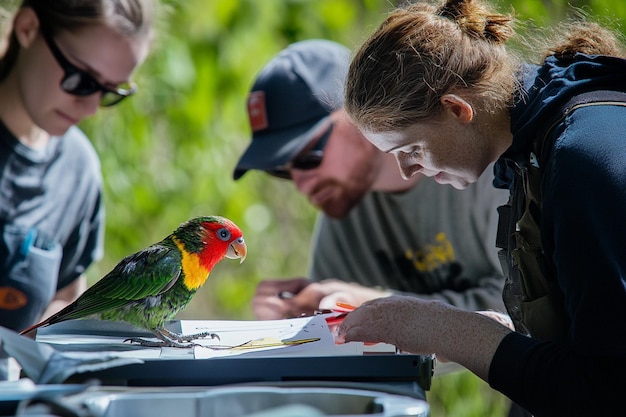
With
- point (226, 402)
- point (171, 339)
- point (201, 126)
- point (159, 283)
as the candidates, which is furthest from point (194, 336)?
point (201, 126)

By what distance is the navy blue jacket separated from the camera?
134 centimetres

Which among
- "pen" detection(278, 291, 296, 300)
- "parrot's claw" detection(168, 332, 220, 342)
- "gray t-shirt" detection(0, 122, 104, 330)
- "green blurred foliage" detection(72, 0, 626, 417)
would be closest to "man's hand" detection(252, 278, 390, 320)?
"pen" detection(278, 291, 296, 300)

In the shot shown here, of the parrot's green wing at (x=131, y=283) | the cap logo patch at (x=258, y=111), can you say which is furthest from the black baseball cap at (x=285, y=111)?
the parrot's green wing at (x=131, y=283)

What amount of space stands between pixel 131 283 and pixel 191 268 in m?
0.15

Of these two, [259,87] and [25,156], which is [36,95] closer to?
[25,156]

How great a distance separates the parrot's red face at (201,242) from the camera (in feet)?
6.23

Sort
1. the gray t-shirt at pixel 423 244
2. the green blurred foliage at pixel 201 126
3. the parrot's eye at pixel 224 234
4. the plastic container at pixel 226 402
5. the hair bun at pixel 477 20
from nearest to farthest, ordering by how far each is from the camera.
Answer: the plastic container at pixel 226 402, the hair bun at pixel 477 20, the parrot's eye at pixel 224 234, the gray t-shirt at pixel 423 244, the green blurred foliage at pixel 201 126

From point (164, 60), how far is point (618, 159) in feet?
12.2

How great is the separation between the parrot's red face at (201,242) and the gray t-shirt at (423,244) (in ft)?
3.11

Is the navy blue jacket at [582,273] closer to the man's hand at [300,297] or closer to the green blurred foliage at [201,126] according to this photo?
the man's hand at [300,297]

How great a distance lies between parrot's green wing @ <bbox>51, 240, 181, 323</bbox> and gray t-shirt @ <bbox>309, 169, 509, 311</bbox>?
1082mm

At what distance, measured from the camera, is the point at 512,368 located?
145 cm

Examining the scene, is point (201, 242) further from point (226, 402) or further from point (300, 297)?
point (226, 402)

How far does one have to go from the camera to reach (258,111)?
2867 millimetres
